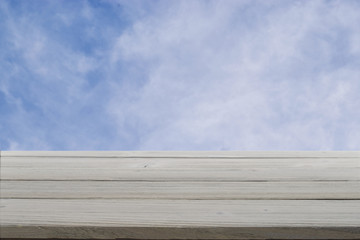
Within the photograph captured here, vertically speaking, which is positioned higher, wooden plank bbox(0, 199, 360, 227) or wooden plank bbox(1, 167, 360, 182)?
wooden plank bbox(1, 167, 360, 182)

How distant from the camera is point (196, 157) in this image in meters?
1.16

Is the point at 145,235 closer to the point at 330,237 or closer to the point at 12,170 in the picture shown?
the point at 330,237

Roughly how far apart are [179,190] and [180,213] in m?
0.14

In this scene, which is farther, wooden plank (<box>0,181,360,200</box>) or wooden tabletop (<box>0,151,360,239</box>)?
wooden plank (<box>0,181,360,200</box>)

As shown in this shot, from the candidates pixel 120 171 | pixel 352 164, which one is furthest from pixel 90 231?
pixel 352 164

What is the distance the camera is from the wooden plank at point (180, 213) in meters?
0.63

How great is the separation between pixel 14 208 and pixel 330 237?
0.56 metres

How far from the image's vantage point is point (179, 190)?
796 millimetres

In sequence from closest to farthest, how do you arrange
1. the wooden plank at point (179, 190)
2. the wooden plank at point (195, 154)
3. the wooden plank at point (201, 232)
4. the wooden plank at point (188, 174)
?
the wooden plank at point (201, 232) < the wooden plank at point (179, 190) < the wooden plank at point (188, 174) < the wooden plank at point (195, 154)

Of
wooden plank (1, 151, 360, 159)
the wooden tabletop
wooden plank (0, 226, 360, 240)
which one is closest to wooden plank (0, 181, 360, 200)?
the wooden tabletop

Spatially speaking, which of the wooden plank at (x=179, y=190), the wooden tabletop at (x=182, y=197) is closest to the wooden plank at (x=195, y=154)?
the wooden tabletop at (x=182, y=197)

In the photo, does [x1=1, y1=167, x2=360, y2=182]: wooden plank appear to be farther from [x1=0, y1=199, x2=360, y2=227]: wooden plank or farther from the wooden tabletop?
[x1=0, y1=199, x2=360, y2=227]: wooden plank

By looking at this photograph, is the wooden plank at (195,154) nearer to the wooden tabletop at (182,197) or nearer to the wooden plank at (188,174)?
the wooden tabletop at (182,197)

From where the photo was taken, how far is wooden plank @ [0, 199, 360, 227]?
2.05 feet
